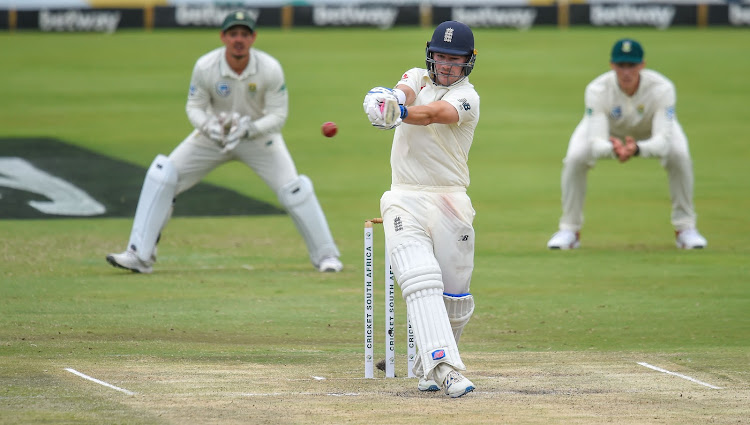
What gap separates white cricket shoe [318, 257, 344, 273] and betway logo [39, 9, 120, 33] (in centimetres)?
2058

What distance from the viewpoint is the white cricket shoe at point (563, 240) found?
471 inches

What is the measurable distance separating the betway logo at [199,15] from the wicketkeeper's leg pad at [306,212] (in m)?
20.0

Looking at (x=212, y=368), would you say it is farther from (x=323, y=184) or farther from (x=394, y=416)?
(x=323, y=184)

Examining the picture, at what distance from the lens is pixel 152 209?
34.3 ft

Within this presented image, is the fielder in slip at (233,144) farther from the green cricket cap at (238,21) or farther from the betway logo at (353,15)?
the betway logo at (353,15)

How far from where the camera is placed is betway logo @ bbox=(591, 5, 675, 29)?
30406 mm

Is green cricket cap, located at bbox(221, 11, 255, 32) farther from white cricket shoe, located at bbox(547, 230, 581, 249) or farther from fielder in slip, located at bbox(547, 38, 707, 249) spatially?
white cricket shoe, located at bbox(547, 230, 581, 249)

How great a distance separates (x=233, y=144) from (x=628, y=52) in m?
3.66

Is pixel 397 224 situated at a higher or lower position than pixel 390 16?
higher

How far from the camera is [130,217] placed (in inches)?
534

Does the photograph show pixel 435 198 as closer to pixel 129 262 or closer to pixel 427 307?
pixel 427 307

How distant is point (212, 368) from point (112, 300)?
2508mm

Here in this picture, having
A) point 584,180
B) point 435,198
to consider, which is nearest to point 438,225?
point 435,198

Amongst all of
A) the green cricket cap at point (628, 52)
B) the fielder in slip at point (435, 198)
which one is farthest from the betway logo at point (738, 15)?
the fielder in slip at point (435, 198)
